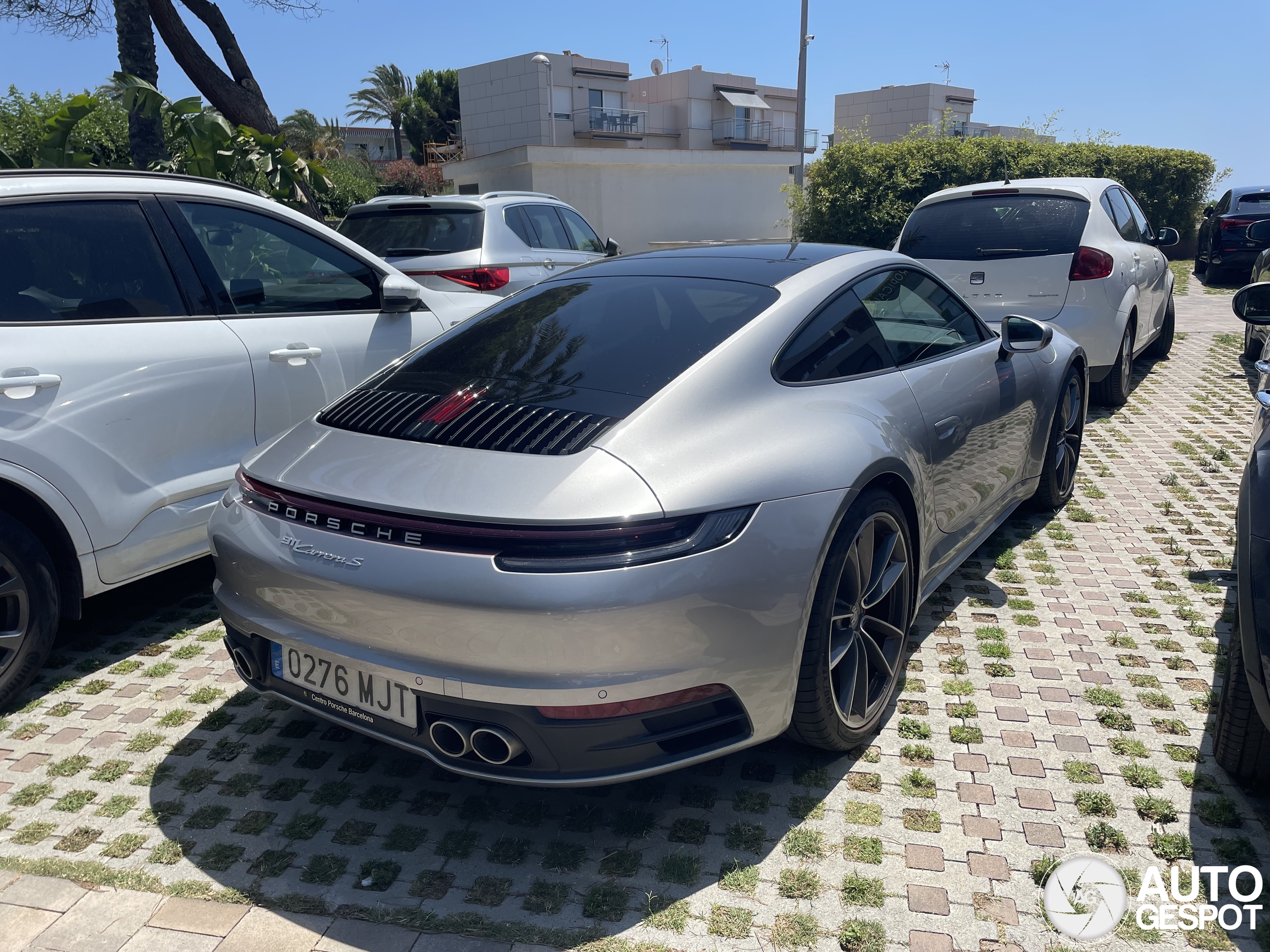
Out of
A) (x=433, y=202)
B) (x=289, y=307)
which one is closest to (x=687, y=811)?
(x=289, y=307)

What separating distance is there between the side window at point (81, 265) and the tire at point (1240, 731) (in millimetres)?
3931

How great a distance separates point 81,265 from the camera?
3654 mm

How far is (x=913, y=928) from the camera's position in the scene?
7.62 feet

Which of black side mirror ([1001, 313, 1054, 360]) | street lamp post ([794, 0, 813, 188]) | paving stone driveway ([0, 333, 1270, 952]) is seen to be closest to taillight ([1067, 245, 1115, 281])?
black side mirror ([1001, 313, 1054, 360])

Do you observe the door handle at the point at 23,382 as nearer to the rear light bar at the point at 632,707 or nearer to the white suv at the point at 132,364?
the white suv at the point at 132,364

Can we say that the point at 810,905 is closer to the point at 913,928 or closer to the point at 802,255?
the point at 913,928

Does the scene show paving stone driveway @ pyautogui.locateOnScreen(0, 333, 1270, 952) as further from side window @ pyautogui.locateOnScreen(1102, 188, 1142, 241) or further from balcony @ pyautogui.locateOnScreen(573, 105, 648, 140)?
balcony @ pyautogui.locateOnScreen(573, 105, 648, 140)

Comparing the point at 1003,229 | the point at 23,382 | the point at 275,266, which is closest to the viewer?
the point at 23,382

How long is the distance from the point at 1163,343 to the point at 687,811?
9284 mm

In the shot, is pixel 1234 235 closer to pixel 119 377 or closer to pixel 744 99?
pixel 119 377

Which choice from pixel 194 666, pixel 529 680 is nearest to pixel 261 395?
pixel 194 666

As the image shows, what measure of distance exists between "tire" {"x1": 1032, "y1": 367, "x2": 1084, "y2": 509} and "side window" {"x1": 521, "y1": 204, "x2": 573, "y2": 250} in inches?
210

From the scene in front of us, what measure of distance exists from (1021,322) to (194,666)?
3.72 metres

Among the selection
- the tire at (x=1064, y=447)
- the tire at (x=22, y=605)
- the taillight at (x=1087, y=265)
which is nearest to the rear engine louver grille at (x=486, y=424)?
the tire at (x=22, y=605)
